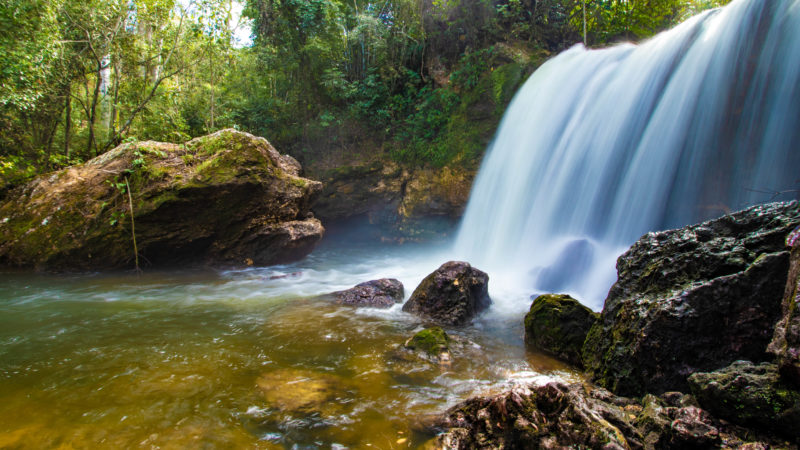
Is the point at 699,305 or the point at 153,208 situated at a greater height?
the point at 153,208

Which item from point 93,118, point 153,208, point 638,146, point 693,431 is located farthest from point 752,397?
point 93,118

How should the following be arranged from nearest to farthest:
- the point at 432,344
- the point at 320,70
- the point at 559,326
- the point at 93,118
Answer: the point at 432,344 < the point at 559,326 < the point at 93,118 < the point at 320,70

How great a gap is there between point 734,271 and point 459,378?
2.42m

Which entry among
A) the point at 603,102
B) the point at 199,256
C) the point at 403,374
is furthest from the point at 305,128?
the point at 403,374

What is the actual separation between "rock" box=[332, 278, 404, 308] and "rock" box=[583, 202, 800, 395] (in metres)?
3.21

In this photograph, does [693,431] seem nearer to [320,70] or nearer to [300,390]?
[300,390]

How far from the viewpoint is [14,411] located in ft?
8.75

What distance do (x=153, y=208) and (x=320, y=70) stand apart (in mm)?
8011

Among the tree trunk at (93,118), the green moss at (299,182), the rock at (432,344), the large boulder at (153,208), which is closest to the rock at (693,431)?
the rock at (432,344)

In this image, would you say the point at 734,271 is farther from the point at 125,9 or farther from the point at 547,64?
the point at 125,9

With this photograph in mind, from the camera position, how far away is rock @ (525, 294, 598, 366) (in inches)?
153

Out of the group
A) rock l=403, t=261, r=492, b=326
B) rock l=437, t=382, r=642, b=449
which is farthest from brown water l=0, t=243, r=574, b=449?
rock l=437, t=382, r=642, b=449

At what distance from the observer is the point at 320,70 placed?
13.2m

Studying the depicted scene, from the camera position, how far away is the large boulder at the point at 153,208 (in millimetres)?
7617
